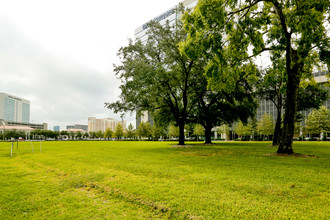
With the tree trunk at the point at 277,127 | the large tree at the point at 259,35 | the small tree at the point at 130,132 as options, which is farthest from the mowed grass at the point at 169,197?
the small tree at the point at 130,132

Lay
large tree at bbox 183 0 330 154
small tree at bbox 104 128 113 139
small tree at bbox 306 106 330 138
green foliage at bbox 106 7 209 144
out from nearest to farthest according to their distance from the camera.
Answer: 1. large tree at bbox 183 0 330 154
2. green foliage at bbox 106 7 209 144
3. small tree at bbox 306 106 330 138
4. small tree at bbox 104 128 113 139

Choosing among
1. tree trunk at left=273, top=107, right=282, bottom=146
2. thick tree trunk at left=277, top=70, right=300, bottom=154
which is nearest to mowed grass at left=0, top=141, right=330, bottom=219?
thick tree trunk at left=277, top=70, right=300, bottom=154

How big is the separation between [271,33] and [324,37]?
351 cm

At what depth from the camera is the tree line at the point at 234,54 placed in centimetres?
1297

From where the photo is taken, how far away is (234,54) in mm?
15891

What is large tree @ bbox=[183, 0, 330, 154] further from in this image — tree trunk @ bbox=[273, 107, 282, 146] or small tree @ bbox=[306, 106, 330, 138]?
small tree @ bbox=[306, 106, 330, 138]

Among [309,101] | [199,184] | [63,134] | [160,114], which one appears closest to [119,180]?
[199,184]

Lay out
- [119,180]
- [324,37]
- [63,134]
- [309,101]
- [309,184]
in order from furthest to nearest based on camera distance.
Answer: [63,134]
[309,101]
[324,37]
[119,180]
[309,184]

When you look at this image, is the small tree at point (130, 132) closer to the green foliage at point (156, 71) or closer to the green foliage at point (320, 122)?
the green foliage at point (156, 71)

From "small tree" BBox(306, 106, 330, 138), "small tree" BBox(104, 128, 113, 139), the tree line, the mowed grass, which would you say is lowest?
"small tree" BBox(104, 128, 113, 139)

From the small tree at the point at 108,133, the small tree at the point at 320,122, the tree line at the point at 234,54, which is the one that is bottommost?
the small tree at the point at 108,133

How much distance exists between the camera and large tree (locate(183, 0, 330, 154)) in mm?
12202

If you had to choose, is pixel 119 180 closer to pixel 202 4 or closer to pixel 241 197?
pixel 241 197

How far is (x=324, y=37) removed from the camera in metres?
14.0
